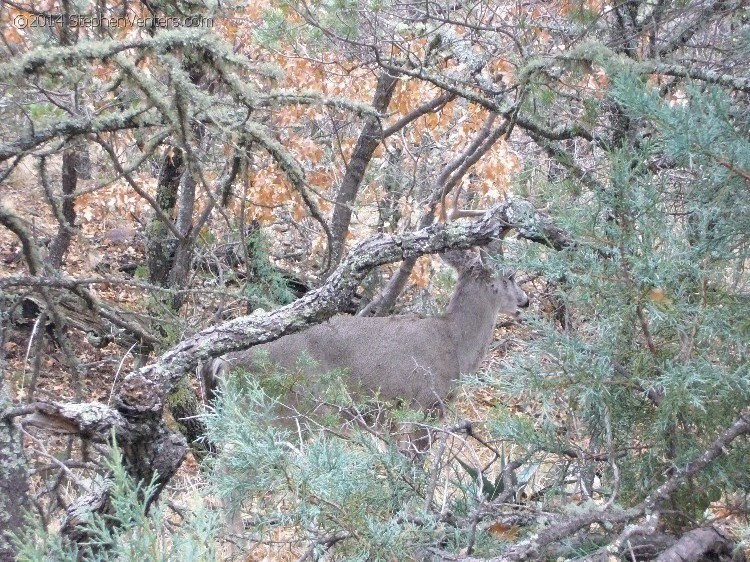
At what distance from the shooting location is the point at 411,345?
7695 mm

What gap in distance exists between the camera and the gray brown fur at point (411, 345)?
7031 mm

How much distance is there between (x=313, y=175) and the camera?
852 cm

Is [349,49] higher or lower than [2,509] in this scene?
higher

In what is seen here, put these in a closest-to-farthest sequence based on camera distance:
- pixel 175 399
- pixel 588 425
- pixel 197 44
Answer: pixel 588 425
pixel 197 44
pixel 175 399

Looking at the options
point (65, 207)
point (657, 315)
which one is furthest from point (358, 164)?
point (657, 315)

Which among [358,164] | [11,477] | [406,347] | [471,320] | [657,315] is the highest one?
[358,164]

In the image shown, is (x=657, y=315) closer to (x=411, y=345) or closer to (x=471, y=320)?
(x=411, y=345)

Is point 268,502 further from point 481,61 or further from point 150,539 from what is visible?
point 481,61

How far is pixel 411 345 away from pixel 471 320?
2.69 ft

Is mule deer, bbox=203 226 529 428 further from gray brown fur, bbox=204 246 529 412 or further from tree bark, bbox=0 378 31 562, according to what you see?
tree bark, bbox=0 378 31 562

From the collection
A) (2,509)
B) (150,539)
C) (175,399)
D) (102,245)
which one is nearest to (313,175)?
(175,399)

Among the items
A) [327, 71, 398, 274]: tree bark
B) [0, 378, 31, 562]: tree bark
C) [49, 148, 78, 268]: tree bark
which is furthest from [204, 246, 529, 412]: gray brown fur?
[0, 378, 31, 562]: tree bark

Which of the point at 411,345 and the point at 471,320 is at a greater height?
the point at 471,320

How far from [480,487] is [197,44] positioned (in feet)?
6.97
